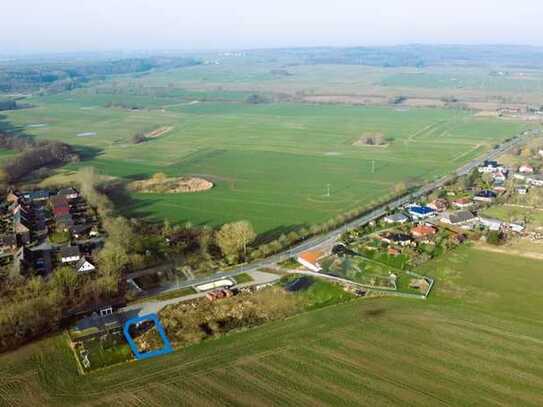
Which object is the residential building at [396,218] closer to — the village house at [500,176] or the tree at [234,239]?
the tree at [234,239]

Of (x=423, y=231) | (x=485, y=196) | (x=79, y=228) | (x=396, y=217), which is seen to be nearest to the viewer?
(x=423, y=231)

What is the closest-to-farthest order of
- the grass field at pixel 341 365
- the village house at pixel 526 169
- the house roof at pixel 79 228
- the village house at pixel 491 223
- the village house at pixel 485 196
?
the grass field at pixel 341 365
the house roof at pixel 79 228
the village house at pixel 491 223
the village house at pixel 485 196
the village house at pixel 526 169

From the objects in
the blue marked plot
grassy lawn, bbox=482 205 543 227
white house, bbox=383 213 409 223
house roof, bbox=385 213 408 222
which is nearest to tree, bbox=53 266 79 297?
the blue marked plot

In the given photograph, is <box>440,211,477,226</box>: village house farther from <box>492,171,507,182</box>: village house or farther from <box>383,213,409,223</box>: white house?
<box>492,171,507,182</box>: village house

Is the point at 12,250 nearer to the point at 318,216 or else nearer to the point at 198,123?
the point at 318,216

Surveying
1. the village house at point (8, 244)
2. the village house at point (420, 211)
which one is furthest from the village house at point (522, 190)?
the village house at point (8, 244)

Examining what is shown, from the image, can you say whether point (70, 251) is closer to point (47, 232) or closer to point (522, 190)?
point (47, 232)

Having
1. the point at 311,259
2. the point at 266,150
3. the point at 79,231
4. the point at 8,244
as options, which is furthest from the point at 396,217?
the point at 266,150
